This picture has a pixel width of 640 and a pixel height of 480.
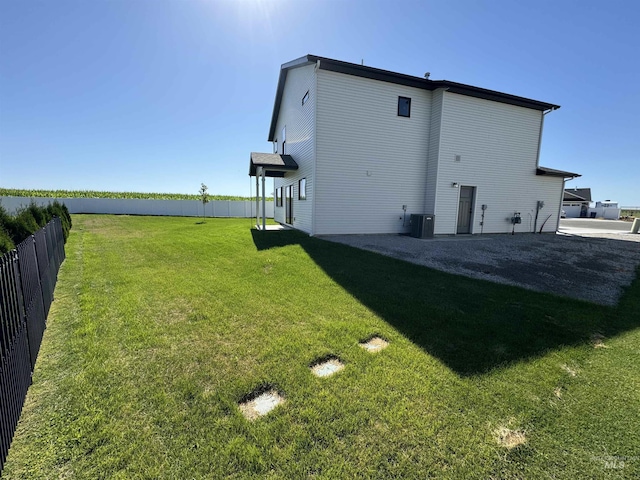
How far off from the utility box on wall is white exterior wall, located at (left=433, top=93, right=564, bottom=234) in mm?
870

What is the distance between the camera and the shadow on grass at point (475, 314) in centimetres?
320

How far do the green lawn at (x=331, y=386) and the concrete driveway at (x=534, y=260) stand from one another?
3.60 ft

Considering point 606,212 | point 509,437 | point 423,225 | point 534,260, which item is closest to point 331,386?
point 509,437

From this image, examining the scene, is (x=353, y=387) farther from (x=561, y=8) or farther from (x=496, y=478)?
(x=561, y=8)

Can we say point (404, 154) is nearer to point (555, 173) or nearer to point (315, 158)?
point (315, 158)

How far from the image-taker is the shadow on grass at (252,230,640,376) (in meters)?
3.20

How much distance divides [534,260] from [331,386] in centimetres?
830

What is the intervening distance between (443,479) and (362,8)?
13.2 metres

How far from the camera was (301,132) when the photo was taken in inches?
508

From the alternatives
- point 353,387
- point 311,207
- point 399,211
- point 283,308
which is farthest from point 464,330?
point 399,211

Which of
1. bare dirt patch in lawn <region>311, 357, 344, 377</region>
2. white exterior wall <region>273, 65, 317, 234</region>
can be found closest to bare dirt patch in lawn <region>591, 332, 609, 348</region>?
bare dirt patch in lawn <region>311, 357, 344, 377</region>

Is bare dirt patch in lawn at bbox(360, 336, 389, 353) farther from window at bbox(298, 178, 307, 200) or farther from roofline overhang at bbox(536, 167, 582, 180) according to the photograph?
roofline overhang at bbox(536, 167, 582, 180)

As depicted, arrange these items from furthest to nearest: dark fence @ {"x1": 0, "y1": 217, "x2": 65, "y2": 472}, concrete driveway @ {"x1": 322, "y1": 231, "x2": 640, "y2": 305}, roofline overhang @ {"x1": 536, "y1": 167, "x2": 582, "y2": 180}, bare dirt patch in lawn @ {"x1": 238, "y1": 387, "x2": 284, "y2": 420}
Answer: roofline overhang @ {"x1": 536, "y1": 167, "x2": 582, "y2": 180}
concrete driveway @ {"x1": 322, "y1": 231, "x2": 640, "y2": 305}
bare dirt patch in lawn @ {"x1": 238, "y1": 387, "x2": 284, "y2": 420}
dark fence @ {"x1": 0, "y1": 217, "x2": 65, "y2": 472}

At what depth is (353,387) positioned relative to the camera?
8.24 feet
